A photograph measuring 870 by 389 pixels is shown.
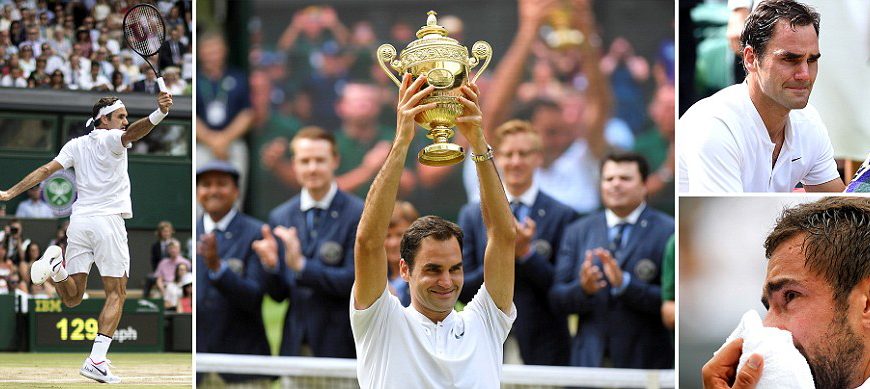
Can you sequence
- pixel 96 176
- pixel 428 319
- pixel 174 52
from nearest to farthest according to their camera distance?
pixel 428 319
pixel 96 176
pixel 174 52

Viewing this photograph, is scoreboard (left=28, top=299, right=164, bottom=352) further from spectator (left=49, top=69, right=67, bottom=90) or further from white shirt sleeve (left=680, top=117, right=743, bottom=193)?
white shirt sleeve (left=680, top=117, right=743, bottom=193)

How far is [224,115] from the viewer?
394 inches

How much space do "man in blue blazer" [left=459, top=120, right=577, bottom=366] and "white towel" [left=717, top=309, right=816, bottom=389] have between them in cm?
615

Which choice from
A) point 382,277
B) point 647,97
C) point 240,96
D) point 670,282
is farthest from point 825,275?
point 240,96

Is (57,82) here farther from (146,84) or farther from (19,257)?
(19,257)

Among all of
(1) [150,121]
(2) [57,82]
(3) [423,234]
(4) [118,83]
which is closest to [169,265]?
(4) [118,83]

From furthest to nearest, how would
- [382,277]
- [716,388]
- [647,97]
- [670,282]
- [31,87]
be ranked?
[31,87] → [647,97] → [670,282] → [382,277] → [716,388]

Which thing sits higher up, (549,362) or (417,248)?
(417,248)

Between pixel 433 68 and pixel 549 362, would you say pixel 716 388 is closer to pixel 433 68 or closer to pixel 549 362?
pixel 433 68

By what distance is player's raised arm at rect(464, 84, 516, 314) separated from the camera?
3.96 m

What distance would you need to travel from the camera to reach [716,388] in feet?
8.45

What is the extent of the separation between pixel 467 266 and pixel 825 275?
6024mm

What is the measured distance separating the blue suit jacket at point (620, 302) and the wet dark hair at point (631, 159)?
30 centimetres

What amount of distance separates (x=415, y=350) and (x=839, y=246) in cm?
169
